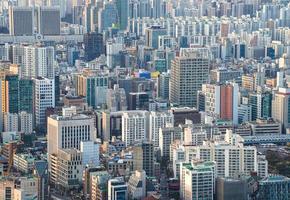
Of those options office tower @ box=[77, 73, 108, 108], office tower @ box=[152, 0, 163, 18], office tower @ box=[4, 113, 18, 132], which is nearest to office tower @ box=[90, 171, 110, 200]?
office tower @ box=[4, 113, 18, 132]

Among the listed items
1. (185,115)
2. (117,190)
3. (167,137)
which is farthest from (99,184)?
(185,115)

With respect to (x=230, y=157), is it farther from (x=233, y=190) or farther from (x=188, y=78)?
(x=188, y=78)

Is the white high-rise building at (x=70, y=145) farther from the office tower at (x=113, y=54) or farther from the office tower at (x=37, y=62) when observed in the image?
the office tower at (x=113, y=54)

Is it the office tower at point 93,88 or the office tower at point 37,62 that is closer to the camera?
the office tower at point 93,88

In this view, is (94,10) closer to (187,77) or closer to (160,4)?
(160,4)

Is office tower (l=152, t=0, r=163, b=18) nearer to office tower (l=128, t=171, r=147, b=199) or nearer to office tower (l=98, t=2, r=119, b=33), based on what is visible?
office tower (l=98, t=2, r=119, b=33)

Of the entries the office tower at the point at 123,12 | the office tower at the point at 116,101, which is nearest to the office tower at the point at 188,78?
the office tower at the point at 116,101

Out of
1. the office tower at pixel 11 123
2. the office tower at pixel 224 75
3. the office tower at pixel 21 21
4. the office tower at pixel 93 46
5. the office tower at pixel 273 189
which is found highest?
the office tower at pixel 21 21
